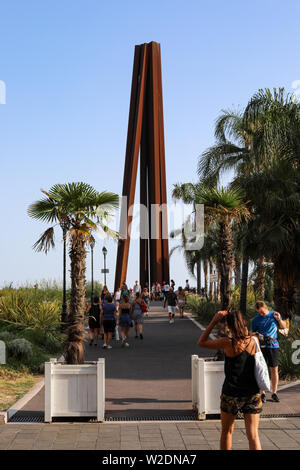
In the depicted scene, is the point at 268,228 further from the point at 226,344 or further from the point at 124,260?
the point at 124,260

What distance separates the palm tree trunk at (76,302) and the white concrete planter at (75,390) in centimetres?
99

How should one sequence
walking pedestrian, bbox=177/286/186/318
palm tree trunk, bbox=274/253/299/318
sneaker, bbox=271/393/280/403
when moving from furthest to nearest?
walking pedestrian, bbox=177/286/186/318 < palm tree trunk, bbox=274/253/299/318 < sneaker, bbox=271/393/280/403

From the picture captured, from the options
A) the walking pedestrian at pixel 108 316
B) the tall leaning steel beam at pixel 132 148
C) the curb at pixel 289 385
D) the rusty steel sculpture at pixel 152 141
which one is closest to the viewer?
the curb at pixel 289 385

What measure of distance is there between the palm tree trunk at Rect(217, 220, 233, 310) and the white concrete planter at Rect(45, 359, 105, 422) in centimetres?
293

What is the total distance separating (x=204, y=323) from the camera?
24188 millimetres

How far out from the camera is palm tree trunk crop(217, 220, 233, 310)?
10.3m

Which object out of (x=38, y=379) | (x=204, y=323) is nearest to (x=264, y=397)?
(x=38, y=379)

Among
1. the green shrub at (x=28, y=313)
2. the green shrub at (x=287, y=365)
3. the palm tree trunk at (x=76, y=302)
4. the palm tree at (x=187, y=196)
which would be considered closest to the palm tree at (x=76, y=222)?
the palm tree trunk at (x=76, y=302)

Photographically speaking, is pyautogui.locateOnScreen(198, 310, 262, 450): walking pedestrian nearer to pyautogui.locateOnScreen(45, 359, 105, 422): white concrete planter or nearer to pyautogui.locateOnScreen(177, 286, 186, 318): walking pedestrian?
pyautogui.locateOnScreen(45, 359, 105, 422): white concrete planter

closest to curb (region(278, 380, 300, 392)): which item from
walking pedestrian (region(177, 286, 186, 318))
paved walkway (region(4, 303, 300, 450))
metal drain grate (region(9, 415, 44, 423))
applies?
paved walkway (region(4, 303, 300, 450))

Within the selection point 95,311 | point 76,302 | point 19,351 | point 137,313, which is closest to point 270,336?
point 76,302

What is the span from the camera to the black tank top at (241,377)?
5332mm

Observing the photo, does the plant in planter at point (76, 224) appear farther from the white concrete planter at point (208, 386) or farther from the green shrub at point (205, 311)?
the green shrub at point (205, 311)
